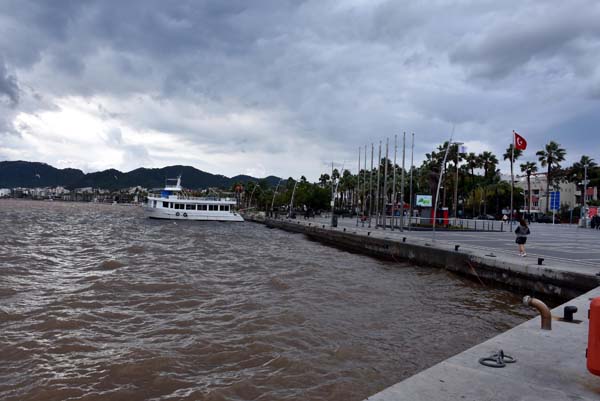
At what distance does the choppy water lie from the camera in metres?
6.32

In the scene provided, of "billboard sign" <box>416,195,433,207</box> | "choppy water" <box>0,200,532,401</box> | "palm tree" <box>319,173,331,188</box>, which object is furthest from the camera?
"palm tree" <box>319,173,331,188</box>

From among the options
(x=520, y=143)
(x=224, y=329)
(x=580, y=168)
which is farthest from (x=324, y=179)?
(x=224, y=329)

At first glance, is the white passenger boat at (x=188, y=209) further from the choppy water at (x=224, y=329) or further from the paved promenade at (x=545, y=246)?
the choppy water at (x=224, y=329)

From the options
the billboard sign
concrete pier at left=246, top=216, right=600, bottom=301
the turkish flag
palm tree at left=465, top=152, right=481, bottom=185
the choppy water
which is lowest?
Result: the choppy water

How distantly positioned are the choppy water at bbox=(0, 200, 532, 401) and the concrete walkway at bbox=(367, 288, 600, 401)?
1.68m

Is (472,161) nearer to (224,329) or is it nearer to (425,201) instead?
(425,201)

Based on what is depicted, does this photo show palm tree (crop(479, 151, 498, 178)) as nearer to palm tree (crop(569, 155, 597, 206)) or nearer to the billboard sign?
palm tree (crop(569, 155, 597, 206))

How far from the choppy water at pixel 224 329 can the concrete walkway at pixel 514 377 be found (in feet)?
5.50

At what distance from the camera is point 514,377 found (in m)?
4.56

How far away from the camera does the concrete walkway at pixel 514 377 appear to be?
13.3 ft

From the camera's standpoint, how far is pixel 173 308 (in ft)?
35.1

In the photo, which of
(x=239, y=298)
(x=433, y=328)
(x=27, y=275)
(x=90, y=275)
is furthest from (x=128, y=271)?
(x=433, y=328)

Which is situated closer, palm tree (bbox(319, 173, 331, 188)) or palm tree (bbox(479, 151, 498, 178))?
palm tree (bbox(479, 151, 498, 178))

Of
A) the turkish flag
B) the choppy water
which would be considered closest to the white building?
the turkish flag
